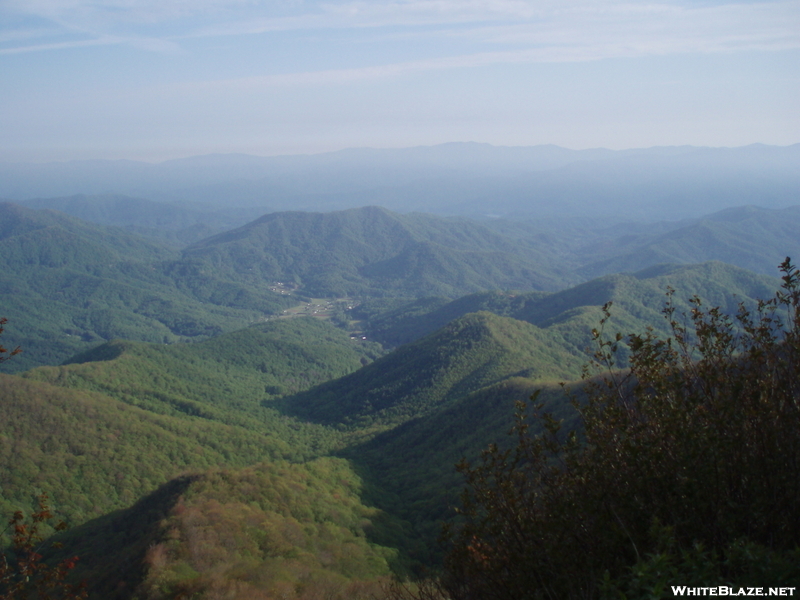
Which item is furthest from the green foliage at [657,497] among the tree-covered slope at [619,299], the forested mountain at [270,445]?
the tree-covered slope at [619,299]

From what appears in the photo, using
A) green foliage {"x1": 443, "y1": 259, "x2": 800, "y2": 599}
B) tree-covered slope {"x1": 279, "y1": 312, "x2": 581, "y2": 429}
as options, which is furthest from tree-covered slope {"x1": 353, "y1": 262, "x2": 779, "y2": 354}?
green foliage {"x1": 443, "y1": 259, "x2": 800, "y2": 599}

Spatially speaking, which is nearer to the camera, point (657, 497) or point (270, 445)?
point (657, 497)

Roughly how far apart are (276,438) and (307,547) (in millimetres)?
46673

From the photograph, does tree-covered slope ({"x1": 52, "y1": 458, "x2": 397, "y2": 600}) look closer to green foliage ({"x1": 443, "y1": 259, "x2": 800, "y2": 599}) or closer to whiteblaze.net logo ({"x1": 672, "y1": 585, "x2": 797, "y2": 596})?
green foliage ({"x1": 443, "y1": 259, "x2": 800, "y2": 599})

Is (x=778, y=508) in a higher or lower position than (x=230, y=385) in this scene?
higher

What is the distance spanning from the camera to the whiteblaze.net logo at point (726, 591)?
6.58 m

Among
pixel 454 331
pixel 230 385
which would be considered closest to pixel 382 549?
pixel 454 331

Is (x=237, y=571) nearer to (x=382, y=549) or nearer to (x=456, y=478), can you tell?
(x=382, y=549)

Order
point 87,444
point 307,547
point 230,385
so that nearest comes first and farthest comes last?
point 307,547
point 87,444
point 230,385

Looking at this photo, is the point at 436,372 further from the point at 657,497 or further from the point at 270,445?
the point at 657,497

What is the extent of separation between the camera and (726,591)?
6809mm

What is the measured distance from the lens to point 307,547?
3828 cm

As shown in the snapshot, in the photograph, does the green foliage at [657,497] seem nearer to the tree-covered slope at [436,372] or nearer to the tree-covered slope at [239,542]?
the tree-covered slope at [239,542]

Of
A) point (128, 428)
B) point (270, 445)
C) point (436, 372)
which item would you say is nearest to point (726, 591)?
point (128, 428)
